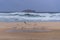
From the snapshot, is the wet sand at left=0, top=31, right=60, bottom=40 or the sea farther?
the sea

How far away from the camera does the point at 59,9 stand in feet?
3.84

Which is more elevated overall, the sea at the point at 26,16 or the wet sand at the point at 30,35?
the sea at the point at 26,16

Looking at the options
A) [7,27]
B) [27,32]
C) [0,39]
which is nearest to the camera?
[0,39]

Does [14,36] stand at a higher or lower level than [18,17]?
lower

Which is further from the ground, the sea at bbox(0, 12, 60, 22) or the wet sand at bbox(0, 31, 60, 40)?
the sea at bbox(0, 12, 60, 22)

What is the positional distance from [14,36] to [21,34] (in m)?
0.05

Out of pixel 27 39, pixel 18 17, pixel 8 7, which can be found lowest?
pixel 27 39

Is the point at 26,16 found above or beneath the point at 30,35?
above

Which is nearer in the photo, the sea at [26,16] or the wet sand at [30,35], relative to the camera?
the wet sand at [30,35]

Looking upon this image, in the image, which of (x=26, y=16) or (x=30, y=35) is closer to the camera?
(x=30, y=35)

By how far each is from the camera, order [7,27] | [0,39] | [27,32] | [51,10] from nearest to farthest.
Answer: [0,39], [27,32], [7,27], [51,10]

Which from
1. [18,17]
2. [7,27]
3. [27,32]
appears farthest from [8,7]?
[27,32]

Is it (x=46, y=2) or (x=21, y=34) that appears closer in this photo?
(x=21, y=34)

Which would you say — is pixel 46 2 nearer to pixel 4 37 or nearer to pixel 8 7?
pixel 8 7
